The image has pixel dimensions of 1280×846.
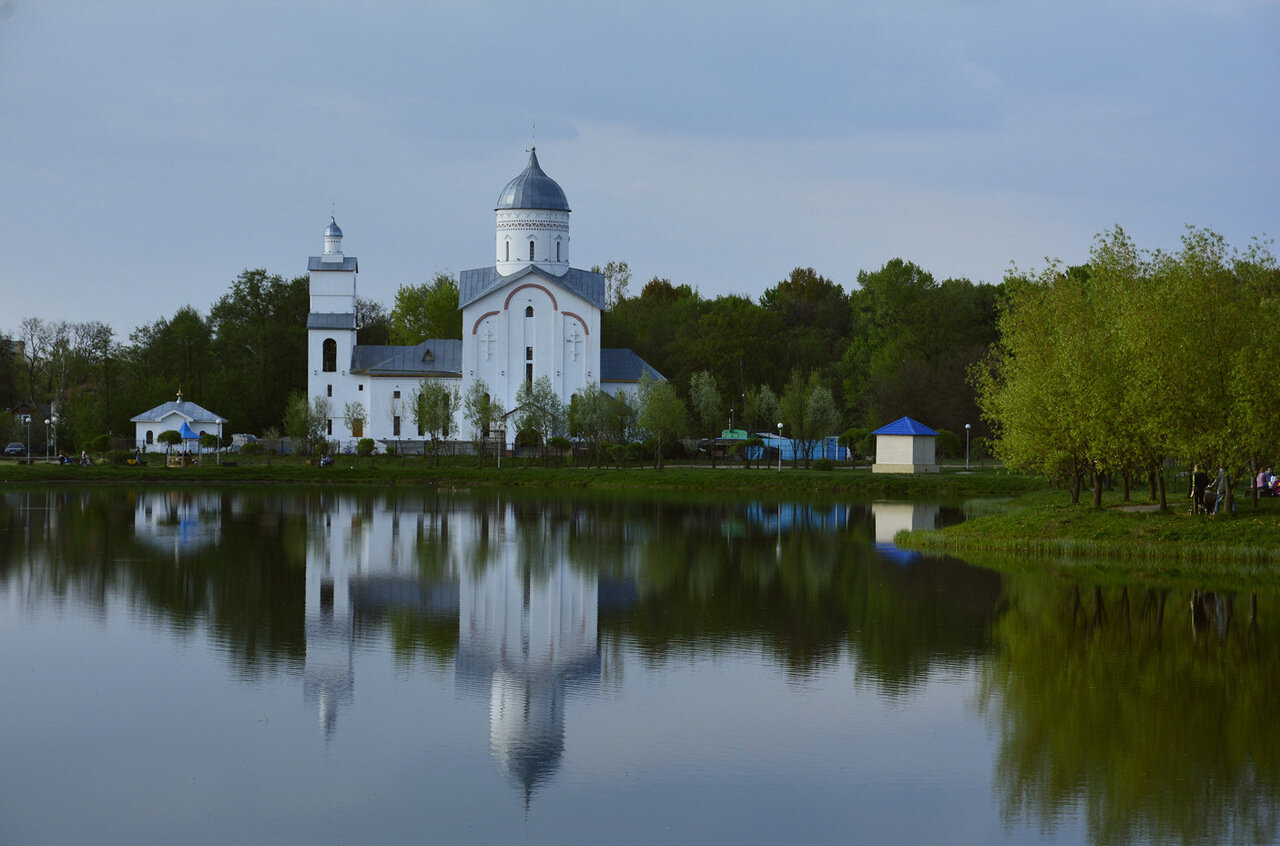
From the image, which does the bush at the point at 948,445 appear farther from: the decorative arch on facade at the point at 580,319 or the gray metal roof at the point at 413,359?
the gray metal roof at the point at 413,359

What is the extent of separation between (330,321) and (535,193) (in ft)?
40.2

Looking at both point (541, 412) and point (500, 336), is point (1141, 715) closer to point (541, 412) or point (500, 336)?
point (541, 412)

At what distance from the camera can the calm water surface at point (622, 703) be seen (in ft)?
32.8

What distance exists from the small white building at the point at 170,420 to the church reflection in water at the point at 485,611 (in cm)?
3621

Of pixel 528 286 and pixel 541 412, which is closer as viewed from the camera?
pixel 541 412

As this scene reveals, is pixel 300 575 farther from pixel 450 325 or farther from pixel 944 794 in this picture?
pixel 450 325

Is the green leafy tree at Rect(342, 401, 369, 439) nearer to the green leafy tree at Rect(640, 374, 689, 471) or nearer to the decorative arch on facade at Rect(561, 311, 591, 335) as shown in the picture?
the decorative arch on facade at Rect(561, 311, 591, 335)

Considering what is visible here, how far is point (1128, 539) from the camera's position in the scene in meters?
24.8

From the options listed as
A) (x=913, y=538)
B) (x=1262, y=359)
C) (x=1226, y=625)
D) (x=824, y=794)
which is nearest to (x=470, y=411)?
(x=913, y=538)

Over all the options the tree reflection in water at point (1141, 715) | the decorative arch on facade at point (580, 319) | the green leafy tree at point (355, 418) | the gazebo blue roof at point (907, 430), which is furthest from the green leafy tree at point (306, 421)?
the tree reflection in water at point (1141, 715)

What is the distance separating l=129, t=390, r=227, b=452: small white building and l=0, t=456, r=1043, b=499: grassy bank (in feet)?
34.5

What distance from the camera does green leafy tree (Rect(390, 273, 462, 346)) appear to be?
→ 78875mm

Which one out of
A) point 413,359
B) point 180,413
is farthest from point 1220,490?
point 180,413

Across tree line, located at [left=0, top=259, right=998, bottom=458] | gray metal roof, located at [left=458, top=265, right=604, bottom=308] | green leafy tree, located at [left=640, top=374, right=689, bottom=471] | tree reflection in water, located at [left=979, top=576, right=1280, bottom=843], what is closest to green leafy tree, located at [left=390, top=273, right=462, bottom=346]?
tree line, located at [left=0, top=259, right=998, bottom=458]
